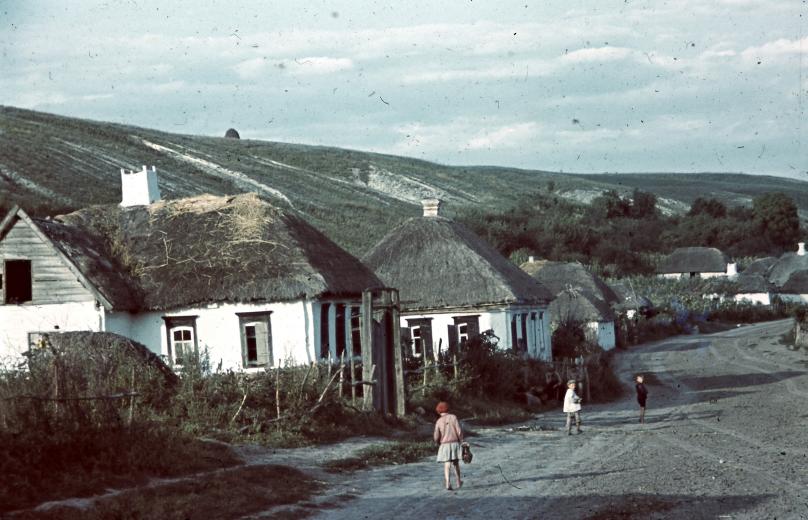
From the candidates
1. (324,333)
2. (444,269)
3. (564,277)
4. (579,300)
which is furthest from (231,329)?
(564,277)

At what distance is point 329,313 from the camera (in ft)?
105

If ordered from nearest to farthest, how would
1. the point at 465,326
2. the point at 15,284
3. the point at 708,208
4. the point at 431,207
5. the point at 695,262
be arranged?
the point at 15,284 → the point at 465,326 → the point at 431,207 → the point at 695,262 → the point at 708,208

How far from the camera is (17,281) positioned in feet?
102

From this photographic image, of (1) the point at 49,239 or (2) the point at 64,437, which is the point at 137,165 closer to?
(1) the point at 49,239

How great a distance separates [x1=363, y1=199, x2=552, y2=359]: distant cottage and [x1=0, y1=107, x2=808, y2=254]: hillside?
1525 centimetres

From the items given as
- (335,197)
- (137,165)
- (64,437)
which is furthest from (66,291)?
(335,197)

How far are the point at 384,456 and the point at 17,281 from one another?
13036 millimetres

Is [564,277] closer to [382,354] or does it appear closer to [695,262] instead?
[382,354]

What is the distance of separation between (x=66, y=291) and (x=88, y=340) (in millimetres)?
4895

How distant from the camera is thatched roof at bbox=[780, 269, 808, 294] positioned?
113m

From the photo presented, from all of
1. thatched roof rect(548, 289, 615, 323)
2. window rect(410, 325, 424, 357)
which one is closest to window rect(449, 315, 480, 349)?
window rect(410, 325, 424, 357)

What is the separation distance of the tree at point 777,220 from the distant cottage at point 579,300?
77563 mm

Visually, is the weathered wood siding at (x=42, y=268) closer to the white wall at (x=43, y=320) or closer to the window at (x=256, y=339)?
the white wall at (x=43, y=320)

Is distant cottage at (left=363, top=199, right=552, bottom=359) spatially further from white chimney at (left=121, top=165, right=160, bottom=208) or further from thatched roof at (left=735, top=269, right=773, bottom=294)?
thatched roof at (left=735, top=269, right=773, bottom=294)
